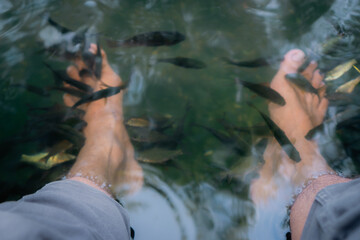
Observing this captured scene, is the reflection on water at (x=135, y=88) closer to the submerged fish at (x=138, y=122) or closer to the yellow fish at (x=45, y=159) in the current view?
the submerged fish at (x=138, y=122)

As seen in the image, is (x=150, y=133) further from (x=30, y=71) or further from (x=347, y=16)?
(x=347, y=16)

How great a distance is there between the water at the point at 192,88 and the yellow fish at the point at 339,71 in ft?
0.20

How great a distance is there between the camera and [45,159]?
2031 millimetres

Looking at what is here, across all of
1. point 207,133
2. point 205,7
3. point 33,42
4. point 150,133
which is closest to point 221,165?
point 207,133

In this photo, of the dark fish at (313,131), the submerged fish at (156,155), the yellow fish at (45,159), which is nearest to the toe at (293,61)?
the dark fish at (313,131)

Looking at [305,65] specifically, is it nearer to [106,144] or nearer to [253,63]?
[253,63]

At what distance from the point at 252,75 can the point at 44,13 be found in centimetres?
219

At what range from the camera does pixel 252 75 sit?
2.40 metres

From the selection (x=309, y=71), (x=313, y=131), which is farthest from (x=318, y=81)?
(x=313, y=131)

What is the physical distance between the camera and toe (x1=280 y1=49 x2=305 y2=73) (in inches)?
92.5

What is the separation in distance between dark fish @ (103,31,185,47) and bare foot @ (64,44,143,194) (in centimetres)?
25

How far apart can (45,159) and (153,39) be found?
1373mm

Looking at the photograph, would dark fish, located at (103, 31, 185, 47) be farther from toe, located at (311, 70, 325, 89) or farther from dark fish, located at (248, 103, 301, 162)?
toe, located at (311, 70, 325, 89)

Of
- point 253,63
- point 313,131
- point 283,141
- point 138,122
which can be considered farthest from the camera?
point 253,63
